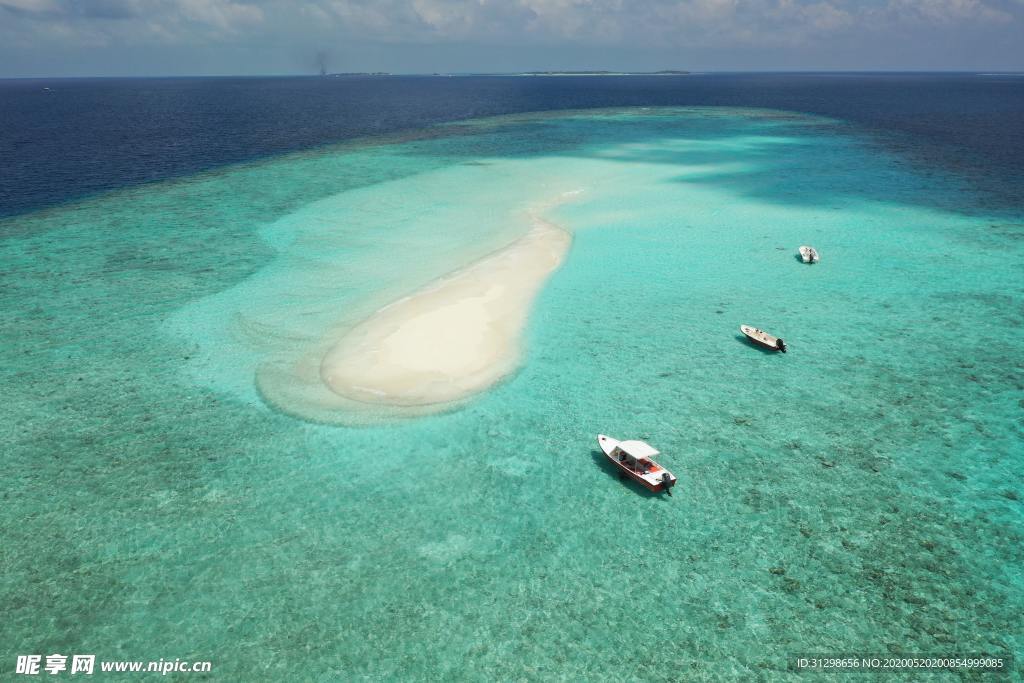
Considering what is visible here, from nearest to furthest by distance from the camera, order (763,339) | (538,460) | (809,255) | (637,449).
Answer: (637,449)
(538,460)
(763,339)
(809,255)

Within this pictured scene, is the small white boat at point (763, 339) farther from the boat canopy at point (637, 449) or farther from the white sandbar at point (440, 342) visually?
the white sandbar at point (440, 342)

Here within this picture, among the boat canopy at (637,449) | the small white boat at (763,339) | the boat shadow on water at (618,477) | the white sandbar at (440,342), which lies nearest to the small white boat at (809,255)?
the small white boat at (763,339)

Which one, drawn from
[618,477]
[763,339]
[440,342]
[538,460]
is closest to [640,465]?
[618,477]

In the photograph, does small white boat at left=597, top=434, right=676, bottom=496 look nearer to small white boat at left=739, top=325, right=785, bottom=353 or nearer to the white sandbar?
the white sandbar

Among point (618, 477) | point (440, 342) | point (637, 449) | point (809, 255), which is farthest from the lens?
point (809, 255)

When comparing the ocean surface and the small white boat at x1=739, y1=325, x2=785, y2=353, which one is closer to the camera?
the ocean surface

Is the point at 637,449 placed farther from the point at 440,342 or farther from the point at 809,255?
the point at 809,255

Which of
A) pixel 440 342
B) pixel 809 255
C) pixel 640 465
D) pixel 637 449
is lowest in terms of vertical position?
pixel 640 465

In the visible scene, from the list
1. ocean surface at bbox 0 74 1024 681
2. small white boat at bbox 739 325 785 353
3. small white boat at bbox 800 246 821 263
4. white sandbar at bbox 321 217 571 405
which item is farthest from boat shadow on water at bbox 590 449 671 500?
small white boat at bbox 800 246 821 263
